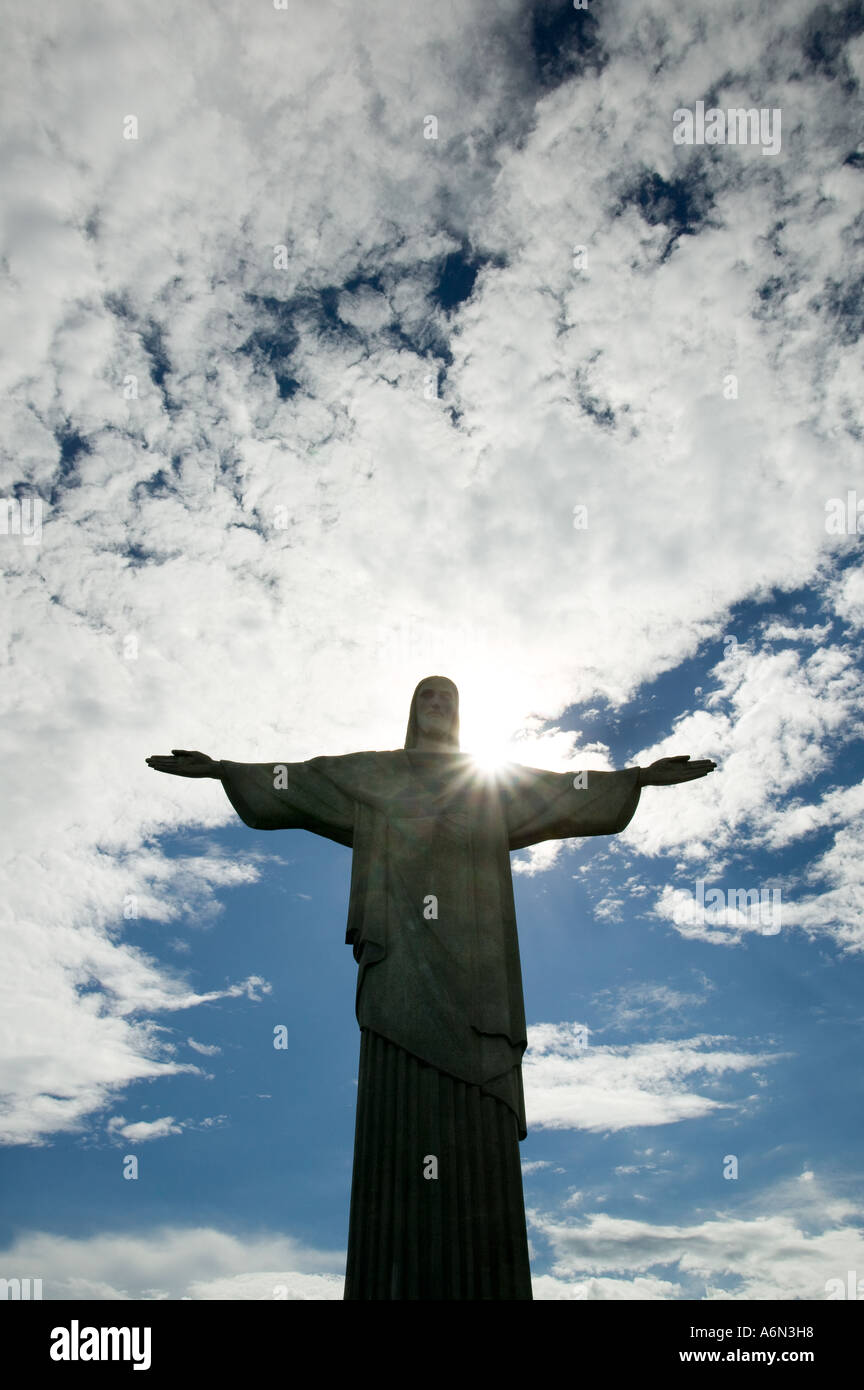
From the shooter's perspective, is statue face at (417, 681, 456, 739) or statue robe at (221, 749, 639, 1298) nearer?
statue robe at (221, 749, 639, 1298)

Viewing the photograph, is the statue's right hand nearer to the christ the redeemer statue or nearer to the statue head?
the christ the redeemer statue

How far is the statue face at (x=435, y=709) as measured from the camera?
13.5 m

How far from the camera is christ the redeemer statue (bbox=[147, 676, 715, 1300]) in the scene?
31.1 feet

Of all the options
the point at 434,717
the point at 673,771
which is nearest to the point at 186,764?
the point at 434,717

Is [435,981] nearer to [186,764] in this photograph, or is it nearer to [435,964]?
[435,964]

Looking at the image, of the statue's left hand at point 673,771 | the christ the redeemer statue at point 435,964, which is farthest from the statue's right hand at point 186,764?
the statue's left hand at point 673,771

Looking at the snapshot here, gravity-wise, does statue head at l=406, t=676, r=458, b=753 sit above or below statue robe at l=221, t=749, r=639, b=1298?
above

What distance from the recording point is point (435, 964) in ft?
35.7

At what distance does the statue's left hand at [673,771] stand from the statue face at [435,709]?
8.45 ft

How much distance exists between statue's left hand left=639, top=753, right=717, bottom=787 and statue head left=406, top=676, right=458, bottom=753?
243 centimetres

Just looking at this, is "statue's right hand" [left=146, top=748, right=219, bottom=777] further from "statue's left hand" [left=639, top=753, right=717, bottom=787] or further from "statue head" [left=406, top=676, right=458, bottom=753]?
"statue's left hand" [left=639, top=753, right=717, bottom=787]

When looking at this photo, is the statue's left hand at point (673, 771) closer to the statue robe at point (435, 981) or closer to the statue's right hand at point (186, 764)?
the statue robe at point (435, 981)

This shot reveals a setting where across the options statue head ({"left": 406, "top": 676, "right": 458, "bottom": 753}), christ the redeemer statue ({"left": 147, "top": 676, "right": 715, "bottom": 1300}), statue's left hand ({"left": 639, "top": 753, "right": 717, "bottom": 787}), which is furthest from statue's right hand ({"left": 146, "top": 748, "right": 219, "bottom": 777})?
statue's left hand ({"left": 639, "top": 753, "right": 717, "bottom": 787})
